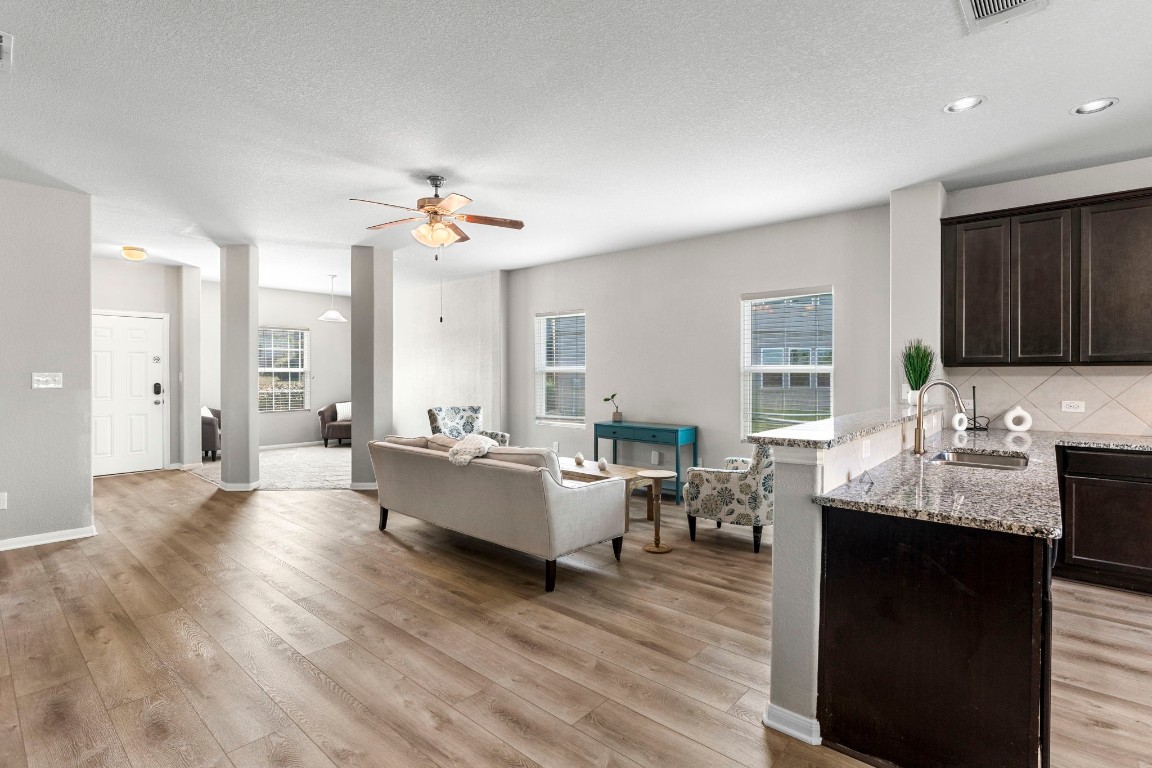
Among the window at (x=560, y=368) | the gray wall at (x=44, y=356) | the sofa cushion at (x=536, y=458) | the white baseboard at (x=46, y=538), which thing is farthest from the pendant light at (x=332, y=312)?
the sofa cushion at (x=536, y=458)

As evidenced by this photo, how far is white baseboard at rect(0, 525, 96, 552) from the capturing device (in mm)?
4238

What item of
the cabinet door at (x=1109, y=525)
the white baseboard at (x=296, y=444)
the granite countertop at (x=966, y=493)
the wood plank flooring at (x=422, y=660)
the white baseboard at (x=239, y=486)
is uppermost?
the granite countertop at (x=966, y=493)

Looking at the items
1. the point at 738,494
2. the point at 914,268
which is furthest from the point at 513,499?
the point at 914,268

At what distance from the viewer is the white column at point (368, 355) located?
20.9 feet

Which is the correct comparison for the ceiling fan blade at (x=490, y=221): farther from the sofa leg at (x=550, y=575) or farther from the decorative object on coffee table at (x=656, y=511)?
the sofa leg at (x=550, y=575)

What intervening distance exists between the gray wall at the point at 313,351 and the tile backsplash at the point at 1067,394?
9.23 meters

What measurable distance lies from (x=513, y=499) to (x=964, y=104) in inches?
129

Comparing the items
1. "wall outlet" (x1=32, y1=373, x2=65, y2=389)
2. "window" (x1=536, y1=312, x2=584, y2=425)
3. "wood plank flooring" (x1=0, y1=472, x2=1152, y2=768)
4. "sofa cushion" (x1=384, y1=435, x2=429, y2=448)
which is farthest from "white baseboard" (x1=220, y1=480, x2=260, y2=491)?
"window" (x1=536, y1=312, x2=584, y2=425)

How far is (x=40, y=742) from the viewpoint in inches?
79.4

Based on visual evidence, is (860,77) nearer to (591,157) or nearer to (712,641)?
(591,157)

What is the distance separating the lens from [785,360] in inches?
214

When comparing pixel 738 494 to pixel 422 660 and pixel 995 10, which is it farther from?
pixel 995 10

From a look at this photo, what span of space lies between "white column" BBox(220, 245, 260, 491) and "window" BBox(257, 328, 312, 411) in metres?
3.21

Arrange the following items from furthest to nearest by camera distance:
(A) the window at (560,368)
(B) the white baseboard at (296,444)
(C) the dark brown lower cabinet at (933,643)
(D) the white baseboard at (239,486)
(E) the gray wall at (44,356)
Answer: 1. (B) the white baseboard at (296,444)
2. (A) the window at (560,368)
3. (D) the white baseboard at (239,486)
4. (E) the gray wall at (44,356)
5. (C) the dark brown lower cabinet at (933,643)
